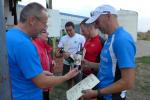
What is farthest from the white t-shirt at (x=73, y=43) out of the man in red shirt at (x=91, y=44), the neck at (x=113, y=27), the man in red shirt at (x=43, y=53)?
the neck at (x=113, y=27)

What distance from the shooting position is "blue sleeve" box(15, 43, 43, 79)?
2.93 metres

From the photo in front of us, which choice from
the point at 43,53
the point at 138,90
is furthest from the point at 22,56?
the point at 138,90

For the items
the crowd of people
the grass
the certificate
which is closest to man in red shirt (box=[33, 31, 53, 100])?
the certificate

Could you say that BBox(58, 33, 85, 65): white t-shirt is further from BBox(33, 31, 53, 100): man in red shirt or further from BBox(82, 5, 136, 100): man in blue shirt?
BBox(82, 5, 136, 100): man in blue shirt

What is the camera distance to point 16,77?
3.15 metres

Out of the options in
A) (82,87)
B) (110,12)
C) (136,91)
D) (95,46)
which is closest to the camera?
(110,12)

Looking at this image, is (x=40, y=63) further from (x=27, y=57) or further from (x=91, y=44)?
(x=91, y=44)

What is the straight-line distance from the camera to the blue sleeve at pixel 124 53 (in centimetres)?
313

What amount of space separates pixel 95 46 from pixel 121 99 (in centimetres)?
228

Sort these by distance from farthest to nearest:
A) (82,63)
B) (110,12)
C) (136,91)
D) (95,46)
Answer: (136,91) < (95,46) < (82,63) < (110,12)

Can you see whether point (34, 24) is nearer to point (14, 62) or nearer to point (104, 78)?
point (14, 62)

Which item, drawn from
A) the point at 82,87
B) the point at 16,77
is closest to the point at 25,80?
the point at 16,77

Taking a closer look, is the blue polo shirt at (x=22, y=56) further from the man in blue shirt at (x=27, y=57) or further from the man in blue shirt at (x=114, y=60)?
the man in blue shirt at (x=114, y=60)

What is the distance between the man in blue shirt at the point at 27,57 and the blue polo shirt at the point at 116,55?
366 mm
